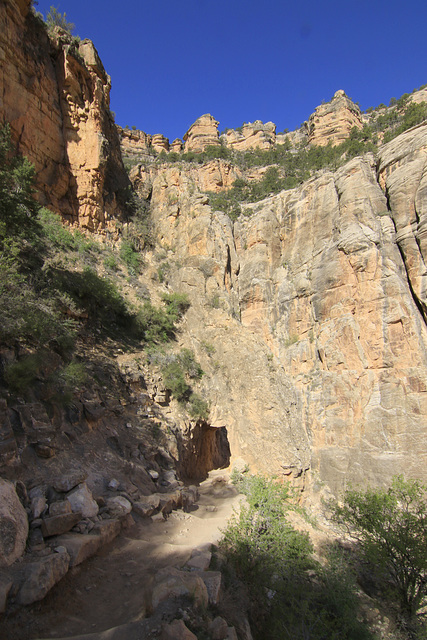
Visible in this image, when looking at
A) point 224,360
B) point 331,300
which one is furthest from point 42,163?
point 331,300

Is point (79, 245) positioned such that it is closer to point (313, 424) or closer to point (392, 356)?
point (313, 424)

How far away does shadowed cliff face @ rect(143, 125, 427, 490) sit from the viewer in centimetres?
1426

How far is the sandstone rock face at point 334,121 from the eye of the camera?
122 feet

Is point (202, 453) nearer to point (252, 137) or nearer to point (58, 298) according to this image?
point (58, 298)

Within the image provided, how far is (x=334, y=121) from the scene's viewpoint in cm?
3797

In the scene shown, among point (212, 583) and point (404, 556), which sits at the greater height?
point (212, 583)

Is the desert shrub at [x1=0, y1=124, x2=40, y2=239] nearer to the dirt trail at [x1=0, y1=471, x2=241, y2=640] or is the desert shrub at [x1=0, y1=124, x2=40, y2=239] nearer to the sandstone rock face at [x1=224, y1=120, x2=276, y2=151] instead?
the dirt trail at [x1=0, y1=471, x2=241, y2=640]

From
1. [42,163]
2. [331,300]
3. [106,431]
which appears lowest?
[106,431]

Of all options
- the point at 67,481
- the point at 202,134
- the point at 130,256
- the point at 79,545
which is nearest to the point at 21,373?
the point at 67,481

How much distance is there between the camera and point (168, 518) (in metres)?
7.52

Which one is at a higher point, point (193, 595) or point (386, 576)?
point (193, 595)

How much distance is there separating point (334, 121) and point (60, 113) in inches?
1373

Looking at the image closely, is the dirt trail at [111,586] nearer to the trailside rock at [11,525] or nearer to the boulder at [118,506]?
the boulder at [118,506]

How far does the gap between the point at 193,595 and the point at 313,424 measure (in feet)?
42.6
